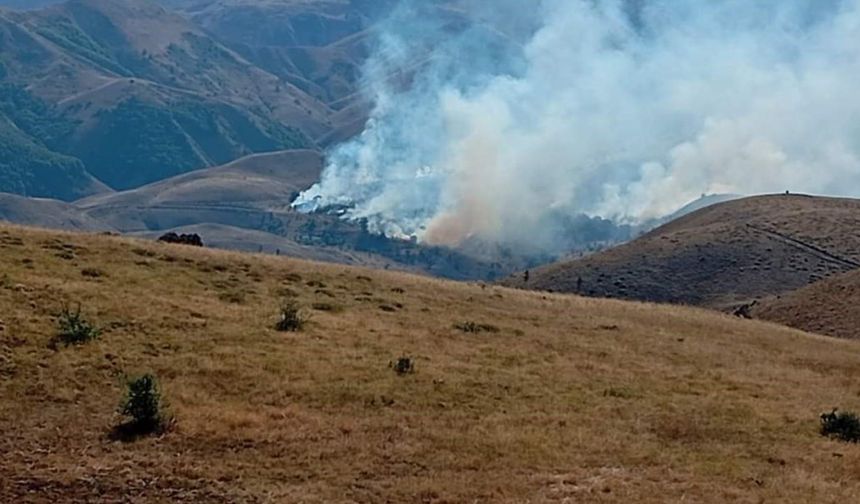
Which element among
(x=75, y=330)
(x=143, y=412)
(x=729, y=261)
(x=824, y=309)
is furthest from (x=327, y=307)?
(x=729, y=261)

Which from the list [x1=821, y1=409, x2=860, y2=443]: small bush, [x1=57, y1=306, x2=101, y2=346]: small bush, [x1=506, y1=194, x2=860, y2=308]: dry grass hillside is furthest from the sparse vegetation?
[x1=506, y1=194, x2=860, y2=308]: dry grass hillside

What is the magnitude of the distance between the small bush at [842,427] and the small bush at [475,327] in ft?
50.9

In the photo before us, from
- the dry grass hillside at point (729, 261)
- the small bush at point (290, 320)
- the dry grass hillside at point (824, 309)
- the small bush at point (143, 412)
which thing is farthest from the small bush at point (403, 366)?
the dry grass hillside at point (729, 261)

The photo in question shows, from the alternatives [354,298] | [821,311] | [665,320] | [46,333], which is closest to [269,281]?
[354,298]

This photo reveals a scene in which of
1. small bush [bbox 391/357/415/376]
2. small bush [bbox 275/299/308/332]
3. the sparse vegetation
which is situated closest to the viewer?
small bush [bbox 391/357/415/376]

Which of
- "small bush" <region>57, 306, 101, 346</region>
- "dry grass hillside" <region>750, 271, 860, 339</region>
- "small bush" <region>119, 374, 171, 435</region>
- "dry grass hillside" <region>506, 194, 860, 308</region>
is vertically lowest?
"small bush" <region>119, 374, 171, 435</region>

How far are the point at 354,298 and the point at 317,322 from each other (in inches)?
293

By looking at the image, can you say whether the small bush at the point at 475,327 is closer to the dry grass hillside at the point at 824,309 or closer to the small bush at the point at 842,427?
the small bush at the point at 842,427

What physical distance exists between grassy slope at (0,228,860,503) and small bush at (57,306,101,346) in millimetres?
514

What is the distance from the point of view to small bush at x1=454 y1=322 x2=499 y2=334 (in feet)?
135

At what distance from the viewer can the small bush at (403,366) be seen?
31.2 m

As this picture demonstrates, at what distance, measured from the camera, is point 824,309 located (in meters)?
76.2

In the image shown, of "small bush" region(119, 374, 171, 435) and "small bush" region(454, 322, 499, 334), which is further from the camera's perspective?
"small bush" region(454, 322, 499, 334)

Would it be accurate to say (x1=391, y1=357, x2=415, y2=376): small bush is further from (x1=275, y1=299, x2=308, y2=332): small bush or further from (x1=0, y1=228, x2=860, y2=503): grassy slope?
(x1=275, y1=299, x2=308, y2=332): small bush
